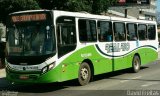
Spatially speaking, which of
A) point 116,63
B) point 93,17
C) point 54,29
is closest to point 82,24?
point 93,17

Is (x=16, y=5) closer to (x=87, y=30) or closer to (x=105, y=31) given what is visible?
(x=105, y=31)

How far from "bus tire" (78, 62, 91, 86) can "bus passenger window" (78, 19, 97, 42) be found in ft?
3.20

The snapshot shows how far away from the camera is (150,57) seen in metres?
22.5

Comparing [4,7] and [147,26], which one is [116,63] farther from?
[4,7]

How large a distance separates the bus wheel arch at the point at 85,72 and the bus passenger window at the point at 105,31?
141 cm

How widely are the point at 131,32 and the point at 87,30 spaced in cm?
456

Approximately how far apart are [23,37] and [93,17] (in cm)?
343

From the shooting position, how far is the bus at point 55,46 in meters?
13.8

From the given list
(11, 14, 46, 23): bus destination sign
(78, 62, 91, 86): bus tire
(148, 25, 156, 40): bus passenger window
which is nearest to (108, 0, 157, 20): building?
(148, 25, 156, 40): bus passenger window

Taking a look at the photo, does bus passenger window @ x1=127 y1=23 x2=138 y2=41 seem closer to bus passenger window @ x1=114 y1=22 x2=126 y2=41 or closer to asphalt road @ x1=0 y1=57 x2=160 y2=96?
bus passenger window @ x1=114 y1=22 x2=126 y2=41

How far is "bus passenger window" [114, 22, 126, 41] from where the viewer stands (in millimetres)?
18281

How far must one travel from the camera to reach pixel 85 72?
1563cm

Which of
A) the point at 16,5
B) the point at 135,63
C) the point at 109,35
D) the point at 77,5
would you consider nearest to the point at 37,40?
the point at 109,35

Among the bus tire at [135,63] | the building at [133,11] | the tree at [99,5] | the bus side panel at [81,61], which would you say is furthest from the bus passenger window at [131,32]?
the building at [133,11]
